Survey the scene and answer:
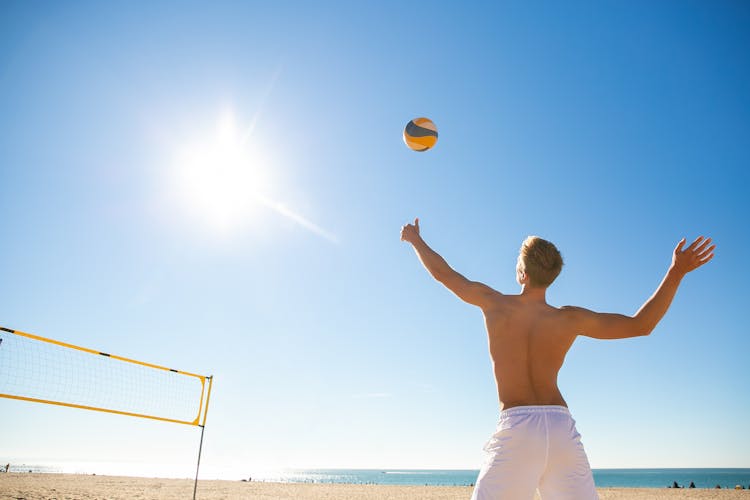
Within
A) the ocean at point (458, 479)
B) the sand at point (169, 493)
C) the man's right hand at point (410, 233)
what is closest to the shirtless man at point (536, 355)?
the man's right hand at point (410, 233)

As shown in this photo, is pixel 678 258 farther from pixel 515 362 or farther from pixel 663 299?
pixel 515 362

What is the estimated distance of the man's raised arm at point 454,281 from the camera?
80.0 inches

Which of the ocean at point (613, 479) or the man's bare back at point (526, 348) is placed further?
the ocean at point (613, 479)

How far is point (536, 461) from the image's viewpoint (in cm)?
166

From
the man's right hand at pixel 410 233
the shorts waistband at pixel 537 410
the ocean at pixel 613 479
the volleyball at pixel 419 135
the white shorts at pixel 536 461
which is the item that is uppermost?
the volleyball at pixel 419 135

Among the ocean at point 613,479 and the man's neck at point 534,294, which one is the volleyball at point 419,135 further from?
the ocean at point 613,479

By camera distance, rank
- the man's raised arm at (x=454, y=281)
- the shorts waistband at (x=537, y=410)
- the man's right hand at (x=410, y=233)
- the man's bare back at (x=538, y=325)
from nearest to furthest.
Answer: the shorts waistband at (x=537, y=410)
the man's bare back at (x=538, y=325)
the man's raised arm at (x=454, y=281)
the man's right hand at (x=410, y=233)

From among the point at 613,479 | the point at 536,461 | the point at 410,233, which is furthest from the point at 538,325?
the point at 613,479

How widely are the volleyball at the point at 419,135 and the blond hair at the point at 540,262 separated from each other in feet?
11.1

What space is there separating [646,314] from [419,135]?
379 cm

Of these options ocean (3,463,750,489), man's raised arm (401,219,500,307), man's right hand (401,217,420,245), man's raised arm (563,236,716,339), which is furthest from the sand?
ocean (3,463,750,489)

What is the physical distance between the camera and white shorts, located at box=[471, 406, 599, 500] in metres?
1.63

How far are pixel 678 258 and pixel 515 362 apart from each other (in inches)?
37.3

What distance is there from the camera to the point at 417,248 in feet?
7.72
